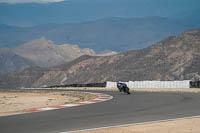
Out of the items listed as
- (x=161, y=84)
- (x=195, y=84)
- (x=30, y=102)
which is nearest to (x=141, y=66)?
(x=161, y=84)

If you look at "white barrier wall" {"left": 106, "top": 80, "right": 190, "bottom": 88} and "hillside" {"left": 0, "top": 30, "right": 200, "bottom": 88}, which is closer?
"white barrier wall" {"left": 106, "top": 80, "right": 190, "bottom": 88}

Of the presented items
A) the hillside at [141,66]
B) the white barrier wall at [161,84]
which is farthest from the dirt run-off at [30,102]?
the hillside at [141,66]

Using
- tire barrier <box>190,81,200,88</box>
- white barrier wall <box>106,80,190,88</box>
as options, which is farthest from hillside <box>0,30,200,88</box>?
tire barrier <box>190,81,200,88</box>

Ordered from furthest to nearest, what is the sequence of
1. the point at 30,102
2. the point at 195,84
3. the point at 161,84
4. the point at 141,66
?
the point at 141,66 < the point at 161,84 < the point at 195,84 < the point at 30,102

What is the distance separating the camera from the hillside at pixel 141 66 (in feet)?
320

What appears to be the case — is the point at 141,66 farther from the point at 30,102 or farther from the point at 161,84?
the point at 30,102

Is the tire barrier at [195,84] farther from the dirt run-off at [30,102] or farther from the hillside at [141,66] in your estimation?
the hillside at [141,66]

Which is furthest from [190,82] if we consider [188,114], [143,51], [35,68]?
[35,68]

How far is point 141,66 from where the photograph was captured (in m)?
108

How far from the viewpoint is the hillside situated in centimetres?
9769

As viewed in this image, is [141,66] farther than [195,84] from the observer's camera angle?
Yes

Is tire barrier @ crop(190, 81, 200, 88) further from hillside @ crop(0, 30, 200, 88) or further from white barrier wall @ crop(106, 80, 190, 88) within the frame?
hillside @ crop(0, 30, 200, 88)

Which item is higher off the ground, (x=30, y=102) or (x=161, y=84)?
(x=161, y=84)

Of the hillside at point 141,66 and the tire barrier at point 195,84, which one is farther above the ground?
the hillside at point 141,66
